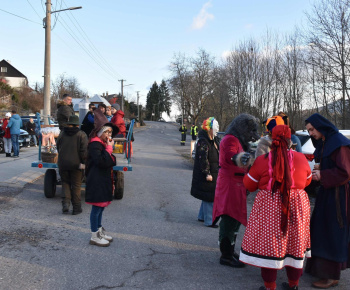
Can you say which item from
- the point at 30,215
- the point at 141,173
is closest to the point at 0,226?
the point at 30,215

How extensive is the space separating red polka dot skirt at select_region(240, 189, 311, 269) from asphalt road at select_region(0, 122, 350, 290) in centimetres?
60

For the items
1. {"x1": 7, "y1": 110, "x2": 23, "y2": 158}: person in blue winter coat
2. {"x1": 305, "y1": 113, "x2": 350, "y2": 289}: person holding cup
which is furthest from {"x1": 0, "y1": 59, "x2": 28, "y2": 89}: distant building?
{"x1": 305, "y1": 113, "x2": 350, "y2": 289}: person holding cup

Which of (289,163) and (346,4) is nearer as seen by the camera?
(289,163)

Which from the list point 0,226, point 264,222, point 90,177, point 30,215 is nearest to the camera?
point 264,222

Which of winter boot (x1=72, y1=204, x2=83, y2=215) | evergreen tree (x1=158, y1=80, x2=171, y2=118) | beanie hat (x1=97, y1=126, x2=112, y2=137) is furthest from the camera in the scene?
evergreen tree (x1=158, y1=80, x2=171, y2=118)

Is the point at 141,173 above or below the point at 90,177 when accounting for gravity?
below

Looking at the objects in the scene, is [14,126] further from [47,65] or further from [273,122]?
[273,122]

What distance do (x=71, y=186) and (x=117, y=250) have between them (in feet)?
7.61

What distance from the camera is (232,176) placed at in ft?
15.0

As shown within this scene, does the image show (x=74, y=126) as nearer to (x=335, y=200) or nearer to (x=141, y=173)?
(x=335, y=200)

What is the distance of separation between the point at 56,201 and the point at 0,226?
192cm

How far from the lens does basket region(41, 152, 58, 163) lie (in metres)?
7.64

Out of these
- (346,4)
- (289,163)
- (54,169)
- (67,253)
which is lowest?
(67,253)

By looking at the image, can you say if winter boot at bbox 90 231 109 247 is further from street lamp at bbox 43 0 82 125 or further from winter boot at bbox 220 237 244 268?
street lamp at bbox 43 0 82 125
